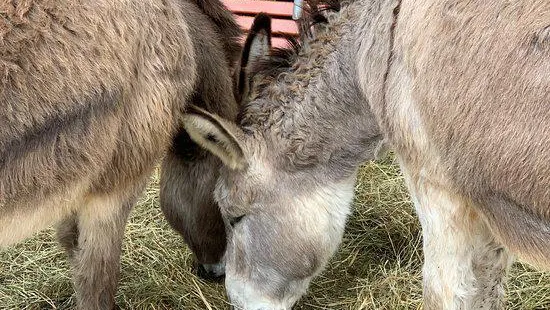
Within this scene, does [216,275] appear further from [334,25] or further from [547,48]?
[547,48]

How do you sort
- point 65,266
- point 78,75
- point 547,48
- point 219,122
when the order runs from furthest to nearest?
1. point 65,266
2. point 219,122
3. point 78,75
4. point 547,48

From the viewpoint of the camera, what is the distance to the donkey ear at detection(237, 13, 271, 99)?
97.7 inches

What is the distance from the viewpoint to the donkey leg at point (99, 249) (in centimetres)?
241

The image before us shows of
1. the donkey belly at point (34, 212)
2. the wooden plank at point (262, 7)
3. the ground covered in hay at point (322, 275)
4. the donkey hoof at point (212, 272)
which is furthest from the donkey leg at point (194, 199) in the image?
the wooden plank at point (262, 7)

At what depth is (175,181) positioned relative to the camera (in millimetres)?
2889

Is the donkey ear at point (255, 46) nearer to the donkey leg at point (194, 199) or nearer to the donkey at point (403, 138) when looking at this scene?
the donkey at point (403, 138)

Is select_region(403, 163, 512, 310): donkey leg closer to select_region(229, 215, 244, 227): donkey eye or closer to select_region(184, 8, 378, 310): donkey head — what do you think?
select_region(184, 8, 378, 310): donkey head

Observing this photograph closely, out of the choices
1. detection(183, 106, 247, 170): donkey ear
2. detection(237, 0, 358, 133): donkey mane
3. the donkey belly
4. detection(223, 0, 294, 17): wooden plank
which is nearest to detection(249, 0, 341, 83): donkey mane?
detection(237, 0, 358, 133): donkey mane

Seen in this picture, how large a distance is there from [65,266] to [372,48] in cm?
211

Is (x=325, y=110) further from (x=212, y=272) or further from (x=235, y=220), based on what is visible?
(x=212, y=272)

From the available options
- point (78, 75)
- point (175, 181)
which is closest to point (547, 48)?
point (78, 75)

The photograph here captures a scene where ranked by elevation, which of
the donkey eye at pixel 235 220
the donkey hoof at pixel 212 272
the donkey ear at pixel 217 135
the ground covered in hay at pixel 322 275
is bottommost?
the ground covered in hay at pixel 322 275

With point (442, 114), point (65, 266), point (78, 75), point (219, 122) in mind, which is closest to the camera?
point (442, 114)

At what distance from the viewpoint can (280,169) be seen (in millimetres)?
2428
